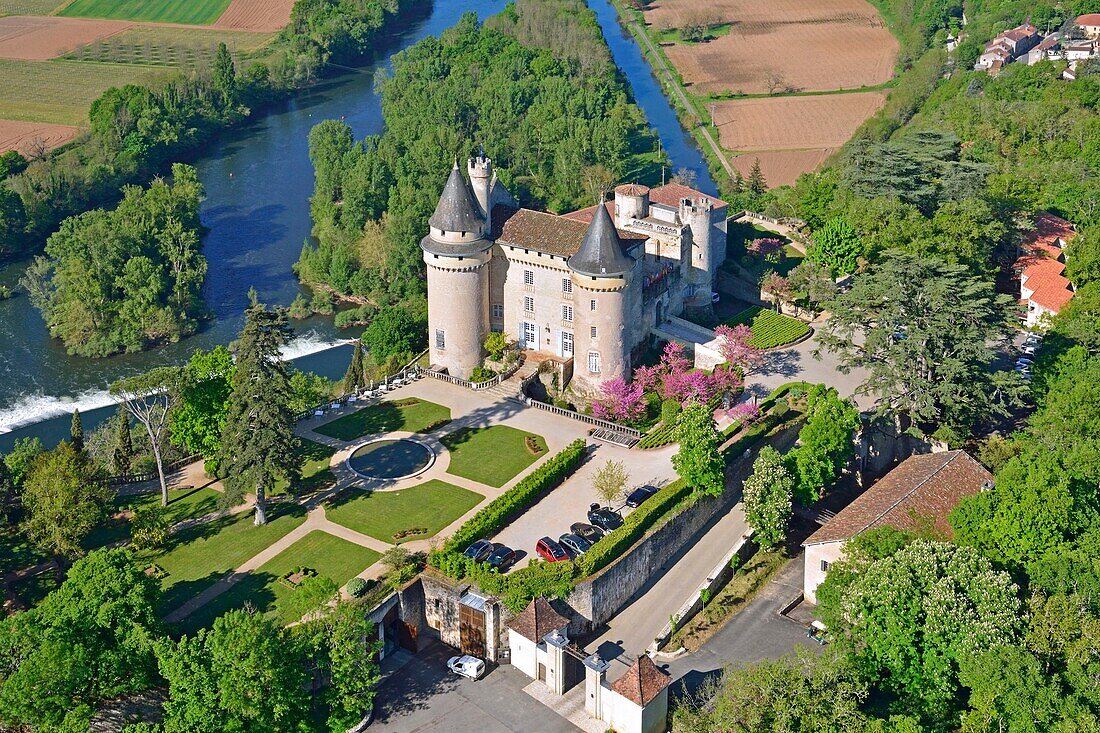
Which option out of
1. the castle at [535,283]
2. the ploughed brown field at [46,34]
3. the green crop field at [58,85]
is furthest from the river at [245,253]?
the ploughed brown field at [46,34]

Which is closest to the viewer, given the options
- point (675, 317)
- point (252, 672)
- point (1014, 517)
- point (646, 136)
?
point (252, 672)

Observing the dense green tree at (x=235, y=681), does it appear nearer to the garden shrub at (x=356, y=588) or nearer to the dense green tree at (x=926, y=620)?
the garden shrub at (x=356, y=588)

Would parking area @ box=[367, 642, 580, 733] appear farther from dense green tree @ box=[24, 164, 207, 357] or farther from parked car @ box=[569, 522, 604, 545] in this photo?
dense green tree @ box=[24, 164, 207, 357]

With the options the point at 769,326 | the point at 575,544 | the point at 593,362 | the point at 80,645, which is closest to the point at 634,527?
the point at 575,544

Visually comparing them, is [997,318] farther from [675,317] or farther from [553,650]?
[553,650]

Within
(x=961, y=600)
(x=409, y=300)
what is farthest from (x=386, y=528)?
(x=409, y=300)

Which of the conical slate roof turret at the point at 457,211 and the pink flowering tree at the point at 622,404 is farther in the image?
the conical slate roof turret at the point at 457,211

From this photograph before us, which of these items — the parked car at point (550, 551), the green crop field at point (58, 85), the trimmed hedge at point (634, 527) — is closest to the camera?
the trimmed hedge at point (634, 527)
